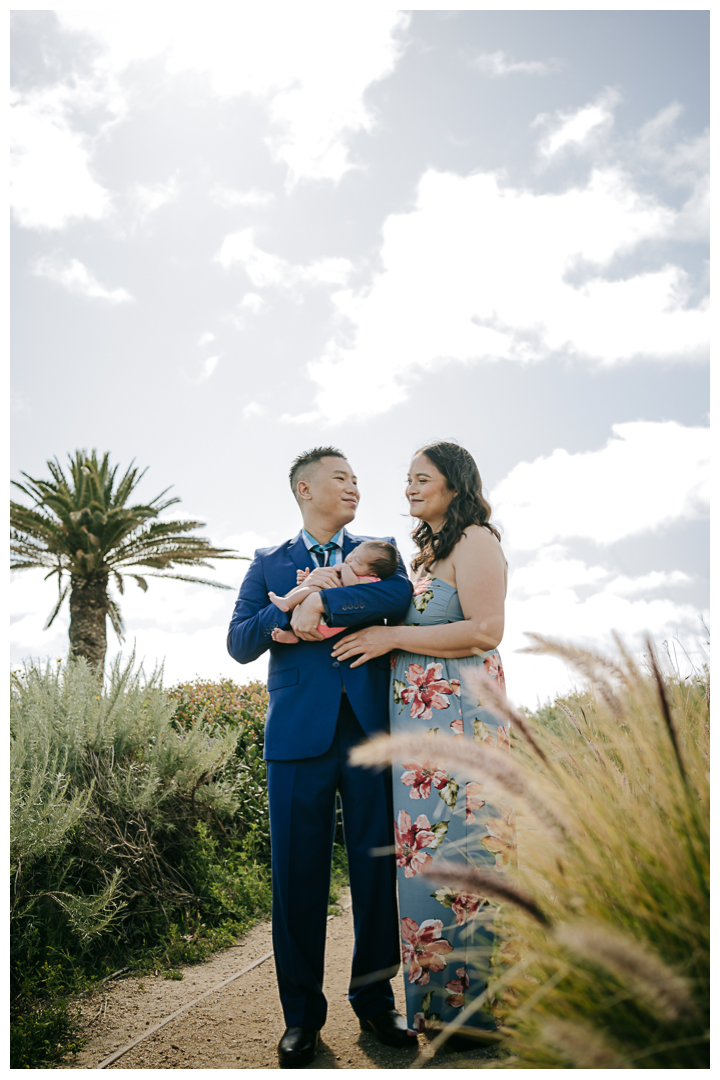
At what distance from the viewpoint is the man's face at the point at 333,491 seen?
332cm

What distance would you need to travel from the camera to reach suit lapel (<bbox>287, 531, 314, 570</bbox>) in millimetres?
3326

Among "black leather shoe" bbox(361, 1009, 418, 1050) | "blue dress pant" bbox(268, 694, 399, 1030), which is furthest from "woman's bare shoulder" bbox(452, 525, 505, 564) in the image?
"black leather shoe" bbox(361, 1009, 418, 1050)

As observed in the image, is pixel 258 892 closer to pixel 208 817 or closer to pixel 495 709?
pixel 208 817

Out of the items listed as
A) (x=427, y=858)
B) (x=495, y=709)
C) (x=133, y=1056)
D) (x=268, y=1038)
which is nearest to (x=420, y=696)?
(x=427, y=858)

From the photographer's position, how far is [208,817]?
5.36 meters

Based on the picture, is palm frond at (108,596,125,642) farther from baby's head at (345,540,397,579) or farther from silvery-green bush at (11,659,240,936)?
baby's head at (345,540,397,579)

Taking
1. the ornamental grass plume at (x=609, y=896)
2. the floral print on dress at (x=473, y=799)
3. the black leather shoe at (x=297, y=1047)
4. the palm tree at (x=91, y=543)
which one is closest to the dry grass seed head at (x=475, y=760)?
the ornamental grass plume at (x=609, y=896)

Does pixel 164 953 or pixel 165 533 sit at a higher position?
pixel 165 533

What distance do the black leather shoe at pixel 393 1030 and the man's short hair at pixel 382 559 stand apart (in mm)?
1893

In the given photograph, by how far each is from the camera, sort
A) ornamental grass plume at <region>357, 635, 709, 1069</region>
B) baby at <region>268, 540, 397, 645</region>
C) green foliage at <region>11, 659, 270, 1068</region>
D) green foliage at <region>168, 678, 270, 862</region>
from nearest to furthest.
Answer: ornamental grass plume at <region>357, 635, 709, 1069</region>, baby at <region>268, 540, 397, 645</region>, green foliage at <region>11, 659, 270, 1068</region>, green foliage at <region>168, 678, 270, 862</region>

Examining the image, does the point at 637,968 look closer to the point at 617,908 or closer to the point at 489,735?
the point at 617,908
